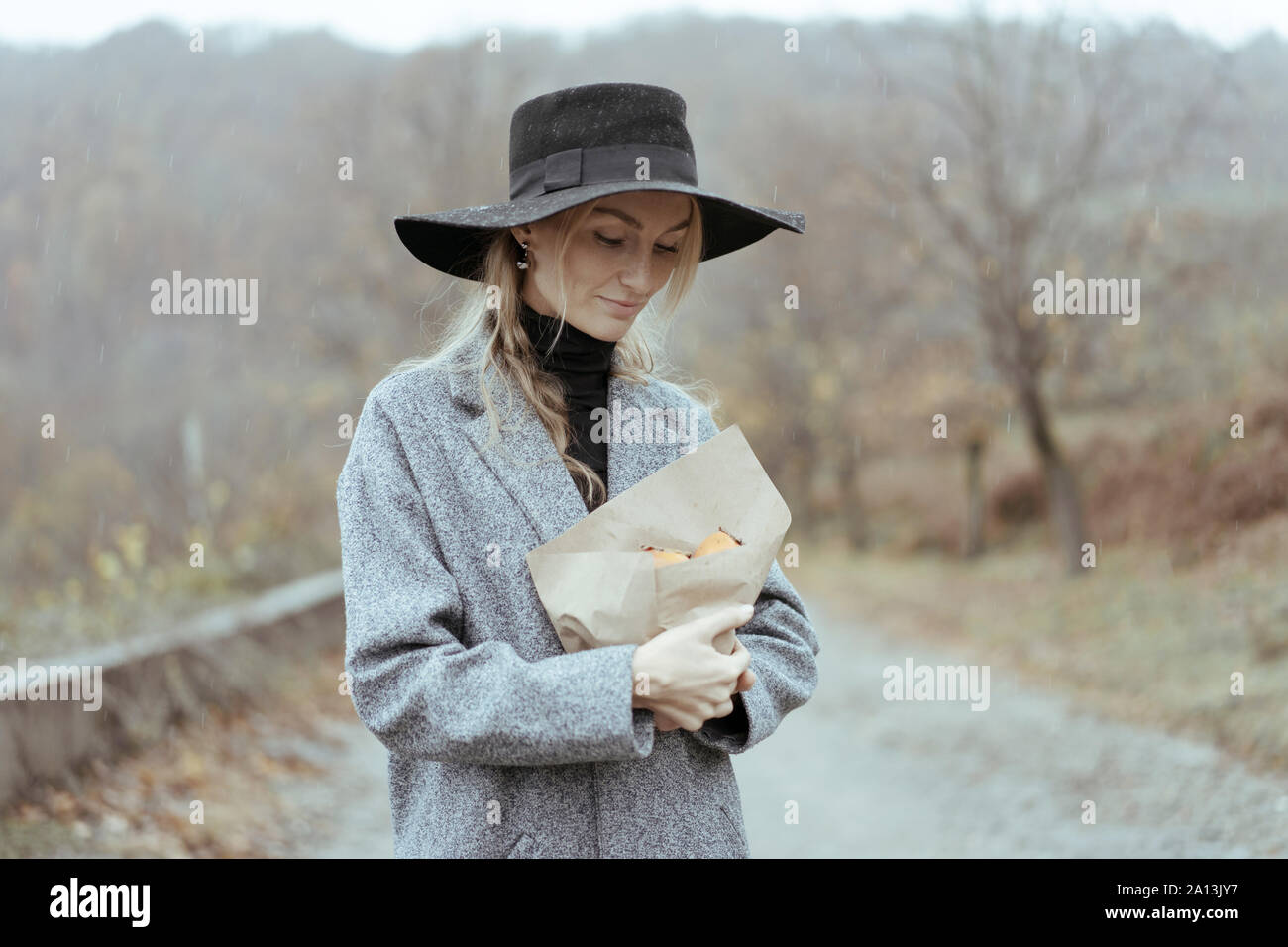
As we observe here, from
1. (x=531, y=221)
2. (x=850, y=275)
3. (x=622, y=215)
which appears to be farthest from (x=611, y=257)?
(x=850, y=275)

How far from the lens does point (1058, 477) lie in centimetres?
1199

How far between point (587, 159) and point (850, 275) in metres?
19.6

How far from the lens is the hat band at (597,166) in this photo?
5.68 ft

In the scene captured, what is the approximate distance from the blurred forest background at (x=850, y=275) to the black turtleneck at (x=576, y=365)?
4435 mm

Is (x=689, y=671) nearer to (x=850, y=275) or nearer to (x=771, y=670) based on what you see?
(x=771, y=670)

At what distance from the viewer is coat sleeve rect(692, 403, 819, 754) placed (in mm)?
1688

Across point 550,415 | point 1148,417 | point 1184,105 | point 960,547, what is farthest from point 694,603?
point 960,547

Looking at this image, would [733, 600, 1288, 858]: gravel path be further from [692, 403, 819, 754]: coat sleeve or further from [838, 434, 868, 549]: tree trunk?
[838, 434, 868, 549]: tree trunk

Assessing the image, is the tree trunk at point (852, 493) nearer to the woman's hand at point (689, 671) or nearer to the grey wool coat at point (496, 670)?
the grey wool coat at point (496, 670)

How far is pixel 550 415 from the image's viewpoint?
1.84 meters

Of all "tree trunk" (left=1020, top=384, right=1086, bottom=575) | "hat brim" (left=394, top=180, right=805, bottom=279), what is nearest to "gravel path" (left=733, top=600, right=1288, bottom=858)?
"hat brim" (left=394, top=180, right=805, bottom=279)

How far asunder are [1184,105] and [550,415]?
1141cm

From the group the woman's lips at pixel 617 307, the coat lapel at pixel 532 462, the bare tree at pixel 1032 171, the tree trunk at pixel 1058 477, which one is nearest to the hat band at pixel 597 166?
the woman's lips at pixel 617 307
